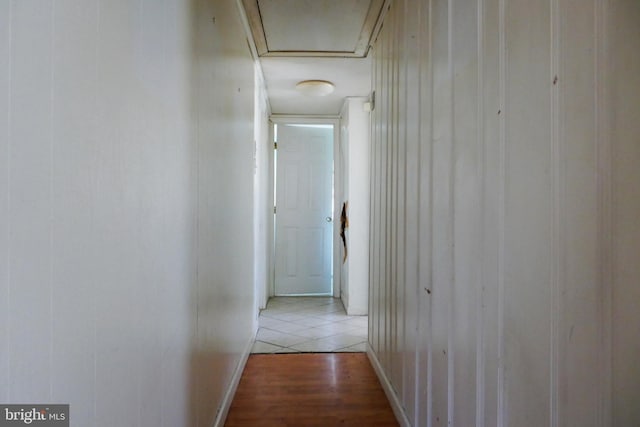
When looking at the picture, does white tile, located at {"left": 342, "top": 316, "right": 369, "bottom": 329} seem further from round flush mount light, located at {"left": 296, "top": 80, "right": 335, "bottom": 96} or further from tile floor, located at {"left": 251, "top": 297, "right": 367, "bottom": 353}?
round flush mount light, located at {"left": 296, "top": 80, "right": 335, "bottom": 96}

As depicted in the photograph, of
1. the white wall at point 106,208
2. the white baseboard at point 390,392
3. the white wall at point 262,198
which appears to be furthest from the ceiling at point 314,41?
the white baseboard at point 390,392

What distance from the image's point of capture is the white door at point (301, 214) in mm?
5004

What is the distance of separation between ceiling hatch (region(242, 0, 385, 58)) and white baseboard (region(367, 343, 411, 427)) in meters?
2.23

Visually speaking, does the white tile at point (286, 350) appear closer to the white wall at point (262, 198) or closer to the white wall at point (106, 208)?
the white wall at point (262, 198)

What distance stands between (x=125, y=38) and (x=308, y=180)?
424 centimetres

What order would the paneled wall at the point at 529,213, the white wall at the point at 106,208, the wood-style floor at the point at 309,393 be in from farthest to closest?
the wood-style floor at the point at 309,393, the paneled wall at the point at 529,213, the white wall at the point at 106,208

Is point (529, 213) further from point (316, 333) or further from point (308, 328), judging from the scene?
point (308, 328)

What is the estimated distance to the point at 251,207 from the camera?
2947mm

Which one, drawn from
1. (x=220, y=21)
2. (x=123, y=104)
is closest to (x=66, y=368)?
(x=123, y=104)

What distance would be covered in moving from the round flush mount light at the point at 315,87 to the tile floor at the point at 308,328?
7.46 feet

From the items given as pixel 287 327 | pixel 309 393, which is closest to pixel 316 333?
pixel 287 327

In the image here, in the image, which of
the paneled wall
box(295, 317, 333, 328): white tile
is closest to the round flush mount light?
the paneled wall

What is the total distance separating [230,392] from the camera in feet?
6.73

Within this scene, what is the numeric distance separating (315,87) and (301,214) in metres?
1.87
